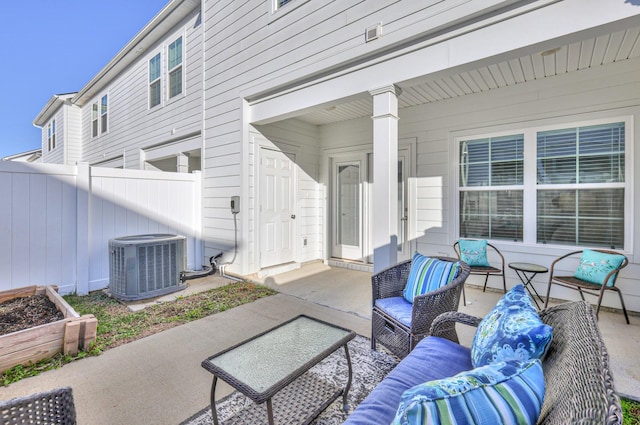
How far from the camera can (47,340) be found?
2.39 metres

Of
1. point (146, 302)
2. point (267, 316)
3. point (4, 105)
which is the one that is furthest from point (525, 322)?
point (4, 105)

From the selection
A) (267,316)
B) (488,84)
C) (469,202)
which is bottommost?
(267,316)

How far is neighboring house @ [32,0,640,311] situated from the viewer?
2.94m

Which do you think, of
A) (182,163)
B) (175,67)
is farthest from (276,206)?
(175,67)

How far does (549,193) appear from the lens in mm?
3873

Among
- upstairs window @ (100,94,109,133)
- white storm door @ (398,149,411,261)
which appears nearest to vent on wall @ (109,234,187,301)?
white storm door @ (398,149,411,261)

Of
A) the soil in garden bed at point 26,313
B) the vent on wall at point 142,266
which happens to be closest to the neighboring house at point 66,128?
the vent on wall at point 142,266

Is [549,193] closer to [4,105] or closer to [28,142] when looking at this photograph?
[4,105]

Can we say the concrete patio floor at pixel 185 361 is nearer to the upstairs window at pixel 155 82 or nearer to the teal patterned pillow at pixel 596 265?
the teal patterned pillow at pixel 596 265

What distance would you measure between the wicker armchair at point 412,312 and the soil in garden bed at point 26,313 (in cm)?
291

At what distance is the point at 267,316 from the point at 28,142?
39.4m

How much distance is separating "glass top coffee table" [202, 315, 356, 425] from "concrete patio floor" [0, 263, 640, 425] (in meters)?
0.47

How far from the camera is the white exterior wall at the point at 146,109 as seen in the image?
6125 mm

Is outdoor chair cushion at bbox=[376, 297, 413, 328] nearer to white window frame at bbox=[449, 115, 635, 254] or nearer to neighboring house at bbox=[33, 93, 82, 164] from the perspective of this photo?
white window frame at bbox=[449, 115, 635, 254]
